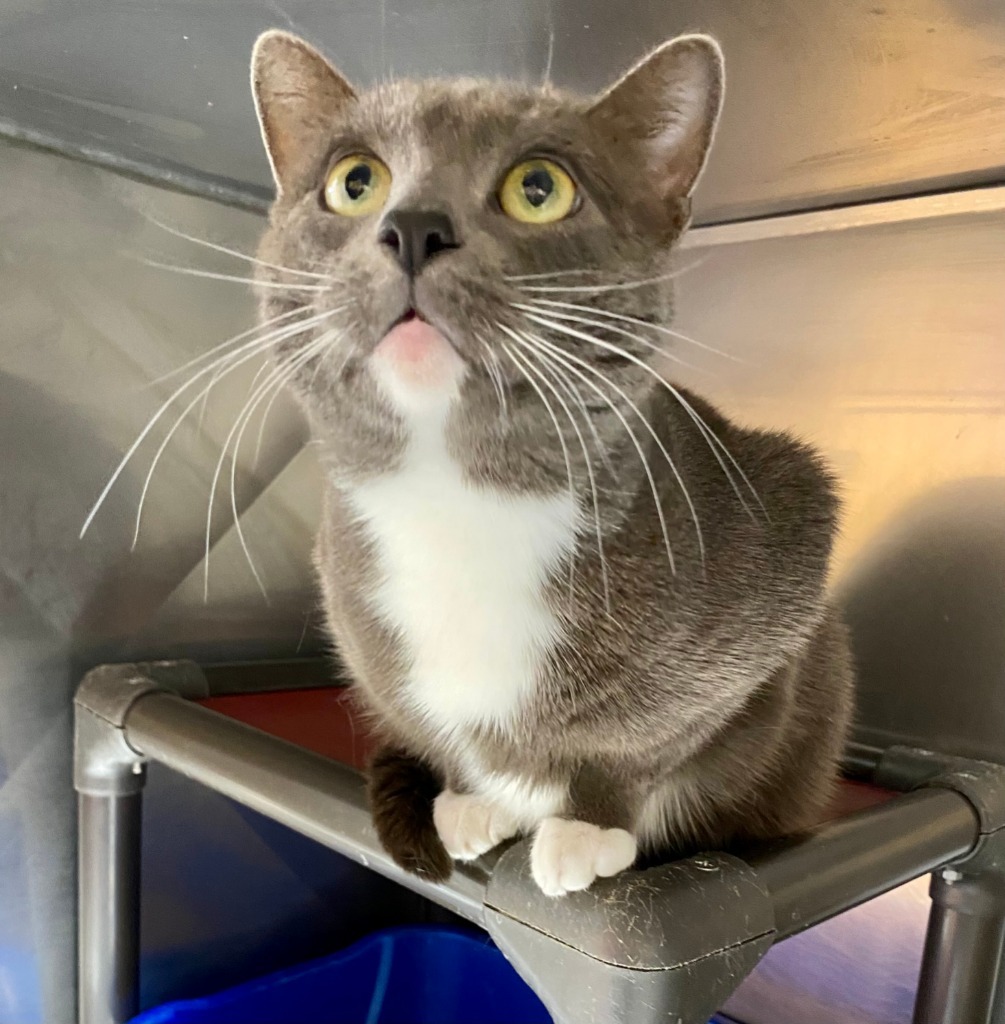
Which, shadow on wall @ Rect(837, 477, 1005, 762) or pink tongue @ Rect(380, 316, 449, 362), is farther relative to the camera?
shadow on wall @ Rect(837, 477, 1005, 762)

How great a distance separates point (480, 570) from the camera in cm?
58

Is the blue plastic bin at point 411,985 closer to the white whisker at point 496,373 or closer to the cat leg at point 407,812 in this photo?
the cat leg at point 407,812

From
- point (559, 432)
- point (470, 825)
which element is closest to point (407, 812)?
point (470, 825)

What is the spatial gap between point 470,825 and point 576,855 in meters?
0.10

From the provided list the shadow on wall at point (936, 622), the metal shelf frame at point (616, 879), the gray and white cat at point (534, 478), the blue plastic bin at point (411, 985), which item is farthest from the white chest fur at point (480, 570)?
the blue plastic bin at point (411, 985)

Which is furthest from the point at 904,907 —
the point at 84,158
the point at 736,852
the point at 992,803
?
the point at 84,158

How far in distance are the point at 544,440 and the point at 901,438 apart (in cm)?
59

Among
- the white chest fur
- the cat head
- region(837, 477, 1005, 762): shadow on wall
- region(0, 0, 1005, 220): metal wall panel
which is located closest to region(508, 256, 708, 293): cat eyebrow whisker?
the cat head

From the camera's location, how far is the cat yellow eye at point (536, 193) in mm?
545

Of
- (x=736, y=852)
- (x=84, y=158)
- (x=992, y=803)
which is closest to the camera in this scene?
(x=736, y=852)

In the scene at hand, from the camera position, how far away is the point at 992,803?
0.73 metres

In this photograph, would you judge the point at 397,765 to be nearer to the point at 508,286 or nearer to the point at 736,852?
the point at 736,852

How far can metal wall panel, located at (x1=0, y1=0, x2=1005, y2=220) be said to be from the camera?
0.69 metres

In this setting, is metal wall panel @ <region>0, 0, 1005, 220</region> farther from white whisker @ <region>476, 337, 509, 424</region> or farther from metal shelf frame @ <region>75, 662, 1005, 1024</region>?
metal shelf frame @ <region>75, 662, 1005, 1024</region>
